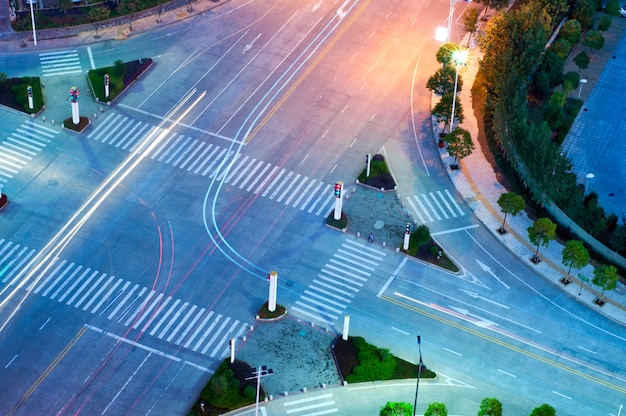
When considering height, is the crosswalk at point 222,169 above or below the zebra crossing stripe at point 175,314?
above

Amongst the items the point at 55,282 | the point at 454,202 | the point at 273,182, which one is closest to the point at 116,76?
the point at 273,182

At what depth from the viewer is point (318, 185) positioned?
151m

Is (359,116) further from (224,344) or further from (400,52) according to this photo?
(224,344)

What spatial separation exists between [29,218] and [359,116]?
49.3 meters

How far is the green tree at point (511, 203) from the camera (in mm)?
141750

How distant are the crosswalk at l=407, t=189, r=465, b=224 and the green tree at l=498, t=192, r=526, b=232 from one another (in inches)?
270

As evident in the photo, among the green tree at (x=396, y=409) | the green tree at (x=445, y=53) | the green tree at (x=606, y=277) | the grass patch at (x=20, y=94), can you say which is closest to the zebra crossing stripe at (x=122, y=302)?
the green tree at (x=396, y=409)

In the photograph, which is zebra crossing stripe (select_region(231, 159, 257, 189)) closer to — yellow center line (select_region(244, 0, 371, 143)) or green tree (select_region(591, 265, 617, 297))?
yellow center line (select_region(244, 0, 371, 143))

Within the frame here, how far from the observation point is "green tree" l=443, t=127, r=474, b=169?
152 meters

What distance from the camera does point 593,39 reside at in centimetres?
17625

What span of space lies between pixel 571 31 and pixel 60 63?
259 feet

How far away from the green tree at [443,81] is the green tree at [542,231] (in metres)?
29.5

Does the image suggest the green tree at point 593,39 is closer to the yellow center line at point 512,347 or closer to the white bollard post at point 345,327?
the yellow center line at point 512,347

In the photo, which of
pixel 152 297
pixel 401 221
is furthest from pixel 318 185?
pixel 152 297
